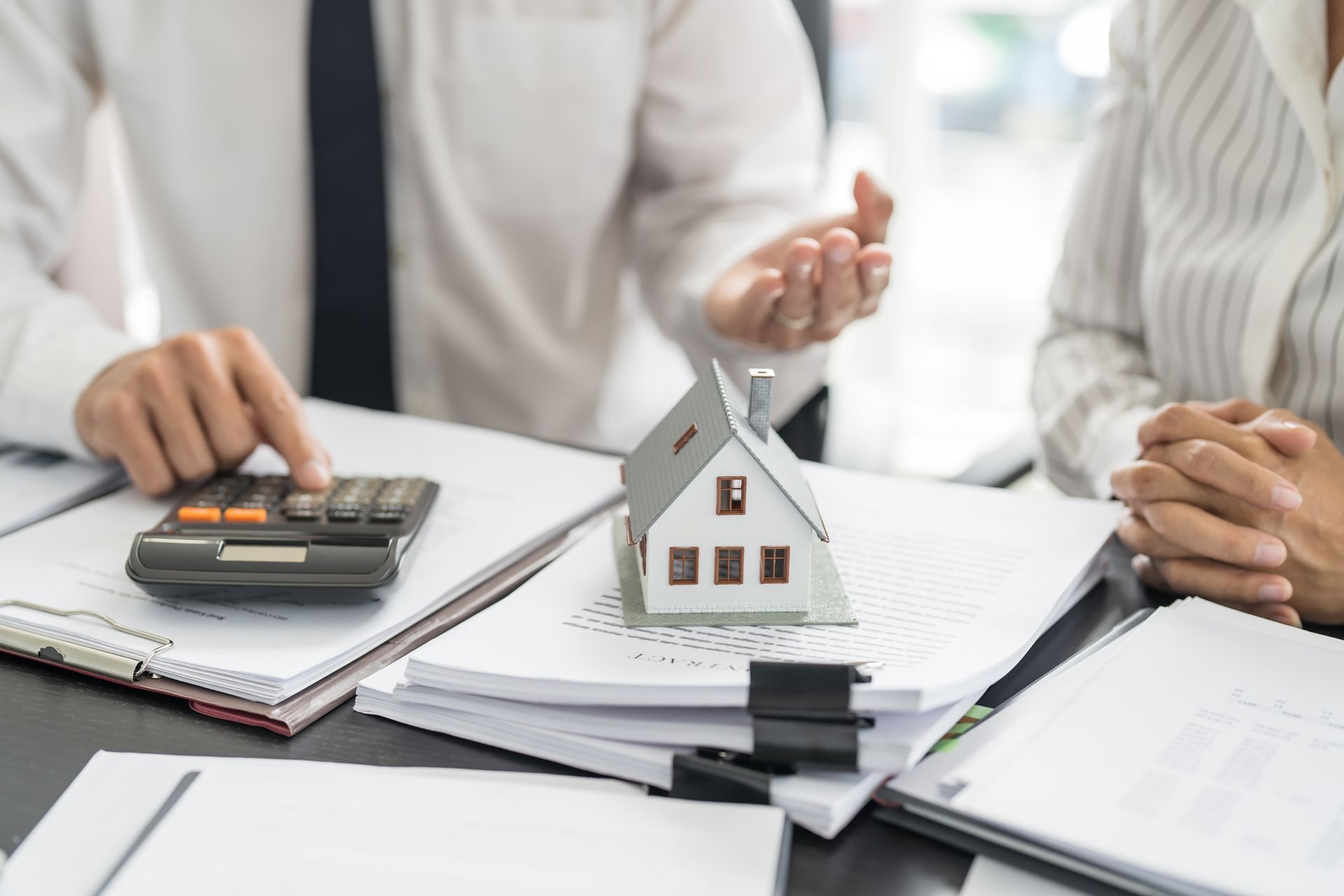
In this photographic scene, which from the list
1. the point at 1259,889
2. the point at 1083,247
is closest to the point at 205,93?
the point at 1083,247

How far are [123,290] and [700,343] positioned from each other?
0.84 m

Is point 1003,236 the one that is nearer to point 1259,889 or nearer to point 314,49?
point 314,49

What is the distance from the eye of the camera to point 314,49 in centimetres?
114

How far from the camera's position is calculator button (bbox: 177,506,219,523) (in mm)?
626

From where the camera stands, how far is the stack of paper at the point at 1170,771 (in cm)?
40

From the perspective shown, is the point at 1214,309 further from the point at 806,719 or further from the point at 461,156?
the point at 461,156

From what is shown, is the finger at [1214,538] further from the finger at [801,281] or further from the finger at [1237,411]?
the finger at [801,281]

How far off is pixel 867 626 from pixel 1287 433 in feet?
0.96

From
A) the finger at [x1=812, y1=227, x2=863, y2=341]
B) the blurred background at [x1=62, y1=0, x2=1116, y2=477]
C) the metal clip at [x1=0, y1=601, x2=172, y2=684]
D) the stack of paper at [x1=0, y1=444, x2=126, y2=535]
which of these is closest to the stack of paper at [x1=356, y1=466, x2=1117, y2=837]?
the metal clip at [x1=0, y1=601, x2=172, y2=684]

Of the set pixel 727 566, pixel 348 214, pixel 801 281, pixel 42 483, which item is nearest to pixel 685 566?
pixel 727 566

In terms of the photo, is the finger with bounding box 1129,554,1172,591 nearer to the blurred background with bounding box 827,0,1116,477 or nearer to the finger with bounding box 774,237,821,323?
the finger with bounding box 774,237,821,323

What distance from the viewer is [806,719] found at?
447 mm

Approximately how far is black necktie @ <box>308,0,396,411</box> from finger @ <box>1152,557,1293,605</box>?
88cm

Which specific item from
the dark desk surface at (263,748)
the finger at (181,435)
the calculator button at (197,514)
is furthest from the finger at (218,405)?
the dark desk surface at (263,748)
